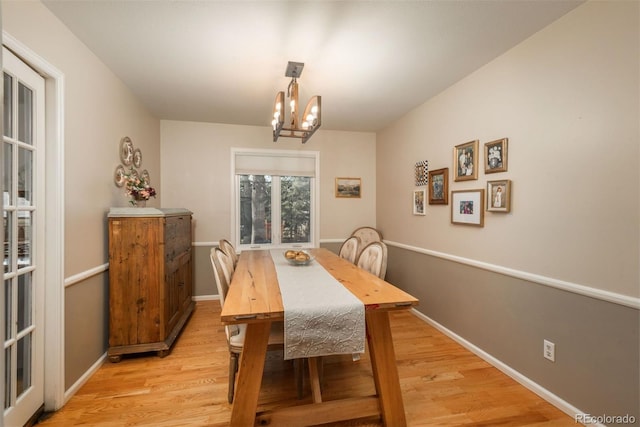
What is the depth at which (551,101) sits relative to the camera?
1.91 metres

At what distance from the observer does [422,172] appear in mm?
3205

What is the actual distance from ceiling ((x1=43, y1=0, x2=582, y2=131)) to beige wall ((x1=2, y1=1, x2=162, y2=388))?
15cm

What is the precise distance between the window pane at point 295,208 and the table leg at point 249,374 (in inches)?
105

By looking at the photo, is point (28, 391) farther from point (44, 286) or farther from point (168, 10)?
point (168, 10)

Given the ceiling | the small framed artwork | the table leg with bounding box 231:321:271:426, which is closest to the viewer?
the table leg with bounding box 231:321:271:426

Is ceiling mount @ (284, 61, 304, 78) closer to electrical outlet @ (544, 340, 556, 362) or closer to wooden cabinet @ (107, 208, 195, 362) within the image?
wooden cabinet @ (107, 208, 195, 362)

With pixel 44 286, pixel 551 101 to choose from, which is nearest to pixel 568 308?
pixel 551 101

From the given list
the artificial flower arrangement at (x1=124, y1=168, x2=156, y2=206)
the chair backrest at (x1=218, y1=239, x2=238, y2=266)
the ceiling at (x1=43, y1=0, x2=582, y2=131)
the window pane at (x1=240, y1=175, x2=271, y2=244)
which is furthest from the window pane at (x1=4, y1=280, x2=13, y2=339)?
the window pane at (x1=240, y1=175, x2=271, y2=244)

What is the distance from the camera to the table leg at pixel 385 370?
168cm

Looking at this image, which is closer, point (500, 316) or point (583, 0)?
point (583, 0)

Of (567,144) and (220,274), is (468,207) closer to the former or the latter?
(567,144)

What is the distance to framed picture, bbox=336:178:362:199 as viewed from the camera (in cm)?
428

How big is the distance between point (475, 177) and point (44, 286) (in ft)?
10.5

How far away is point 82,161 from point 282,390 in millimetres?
2168
